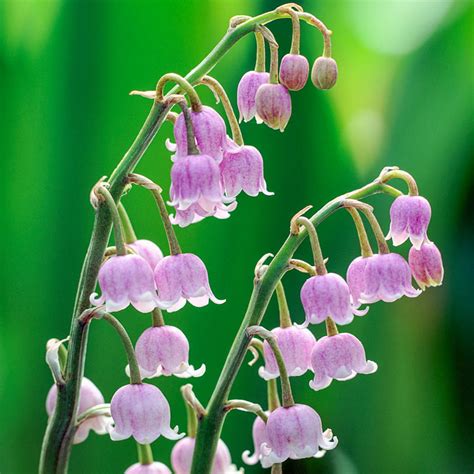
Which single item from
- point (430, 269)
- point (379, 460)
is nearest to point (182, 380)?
point (379, 460)

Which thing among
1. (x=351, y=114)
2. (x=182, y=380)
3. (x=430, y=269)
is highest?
(x=351, y=114)

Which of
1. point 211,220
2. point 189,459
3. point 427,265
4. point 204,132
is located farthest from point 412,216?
point 211,220

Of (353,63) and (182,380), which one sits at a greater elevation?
(353,63)

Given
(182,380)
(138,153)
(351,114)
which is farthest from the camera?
(351,114)

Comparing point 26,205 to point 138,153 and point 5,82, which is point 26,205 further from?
point 138,153

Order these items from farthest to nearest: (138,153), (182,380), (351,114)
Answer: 1. (351,114)
2. (182,380)
3. (138,153)

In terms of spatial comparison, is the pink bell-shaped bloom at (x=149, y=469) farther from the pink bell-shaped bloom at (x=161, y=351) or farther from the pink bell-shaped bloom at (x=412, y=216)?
the pink bell-shaped bloom at (x=412, y=216)

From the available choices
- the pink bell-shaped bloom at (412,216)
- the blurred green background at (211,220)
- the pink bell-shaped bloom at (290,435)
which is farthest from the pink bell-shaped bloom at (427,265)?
the blurred green background at (211,220)
